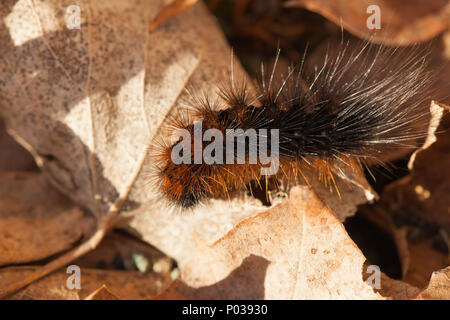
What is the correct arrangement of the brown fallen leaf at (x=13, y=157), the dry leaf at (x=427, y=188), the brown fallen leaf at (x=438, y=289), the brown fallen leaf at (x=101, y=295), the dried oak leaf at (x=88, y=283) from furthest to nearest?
the brown fallen leaf at (x=13, y=157)
the dry leaf at (x=427, y=188)
the dried oak leaf at (x=88, y=283)
the brown fallen leaf at (x=101, y=295)
the brown fallen leaf at (x=438, y=289)

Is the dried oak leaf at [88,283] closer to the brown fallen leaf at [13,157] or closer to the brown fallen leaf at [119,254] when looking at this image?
the brown fallen leaf at [119,254]

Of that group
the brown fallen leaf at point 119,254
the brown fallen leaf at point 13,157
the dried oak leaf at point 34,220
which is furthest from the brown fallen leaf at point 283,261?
the brown fallen leaf at point 13,157

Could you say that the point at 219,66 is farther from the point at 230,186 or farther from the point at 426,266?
the point at 426,266

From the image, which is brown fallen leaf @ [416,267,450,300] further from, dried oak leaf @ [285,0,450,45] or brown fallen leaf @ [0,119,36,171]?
brown fallen leaf @ [0,119,36,171]

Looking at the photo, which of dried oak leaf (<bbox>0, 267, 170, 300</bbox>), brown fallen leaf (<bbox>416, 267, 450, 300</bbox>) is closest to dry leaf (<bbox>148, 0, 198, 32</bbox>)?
dried oak leaf (<bbox>0, 267, 170, 300</bbox>)

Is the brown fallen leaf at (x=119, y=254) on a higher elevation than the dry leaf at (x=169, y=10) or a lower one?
lower

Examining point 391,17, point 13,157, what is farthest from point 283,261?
point 13,157

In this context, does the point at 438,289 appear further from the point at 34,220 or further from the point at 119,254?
the point at 34,220
